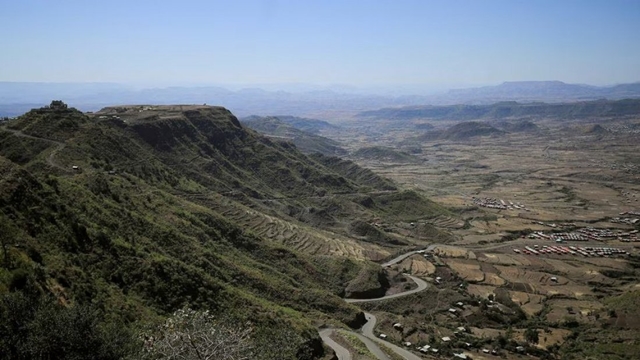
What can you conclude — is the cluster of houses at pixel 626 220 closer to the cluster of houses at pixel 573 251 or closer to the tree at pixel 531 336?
the cluster of houses at pixel 573 251

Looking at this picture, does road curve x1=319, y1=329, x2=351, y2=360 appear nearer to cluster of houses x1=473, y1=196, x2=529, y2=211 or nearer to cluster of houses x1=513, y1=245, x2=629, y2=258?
cluster of houses x1=513, y1=245, x2=629, y2=258

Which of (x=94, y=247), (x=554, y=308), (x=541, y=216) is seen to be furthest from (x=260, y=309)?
(x=541, y=216)

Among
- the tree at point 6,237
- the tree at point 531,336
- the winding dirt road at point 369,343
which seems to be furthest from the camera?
the tree at point 531,336

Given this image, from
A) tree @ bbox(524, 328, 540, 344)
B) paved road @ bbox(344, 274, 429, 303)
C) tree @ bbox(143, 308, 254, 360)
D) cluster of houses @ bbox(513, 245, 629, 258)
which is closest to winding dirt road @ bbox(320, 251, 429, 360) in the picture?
paved road @ bbox(344, 274, 429, 303)

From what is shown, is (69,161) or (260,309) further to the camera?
(69,161)

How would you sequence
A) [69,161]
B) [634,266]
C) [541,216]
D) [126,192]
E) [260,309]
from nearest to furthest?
1. [260,309]
2. [126,192]
3. [69,161]
4. [634,266]
5. [541,216]

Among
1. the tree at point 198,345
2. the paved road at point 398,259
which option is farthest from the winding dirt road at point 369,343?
the tree at point 198,345

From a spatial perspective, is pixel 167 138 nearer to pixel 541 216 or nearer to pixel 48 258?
pixel 48 258
